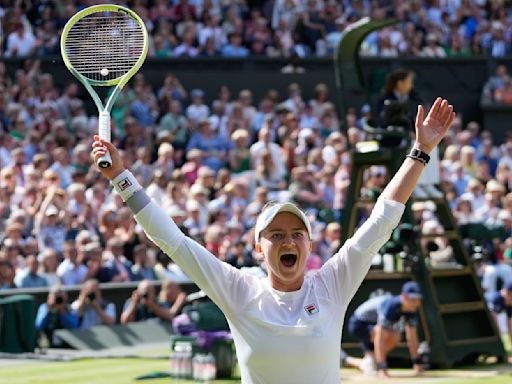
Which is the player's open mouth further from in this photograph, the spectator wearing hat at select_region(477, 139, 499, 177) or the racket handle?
the spectator wearing hat at select_region(477, 139, 499, 177)

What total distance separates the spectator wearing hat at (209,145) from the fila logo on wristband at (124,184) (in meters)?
15.9

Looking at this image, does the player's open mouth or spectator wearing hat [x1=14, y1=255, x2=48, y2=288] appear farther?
spectator wearing hat [x1=14, y1=255, x2=48, y2=288]

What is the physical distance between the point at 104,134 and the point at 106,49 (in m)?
1.02

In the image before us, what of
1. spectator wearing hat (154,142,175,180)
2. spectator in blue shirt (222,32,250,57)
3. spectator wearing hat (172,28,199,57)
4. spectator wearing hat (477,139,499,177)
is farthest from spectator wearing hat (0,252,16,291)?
spectator wearing hat (477,139,499,177)

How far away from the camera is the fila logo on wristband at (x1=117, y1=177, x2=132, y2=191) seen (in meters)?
4.77

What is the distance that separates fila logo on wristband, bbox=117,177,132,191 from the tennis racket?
446mm

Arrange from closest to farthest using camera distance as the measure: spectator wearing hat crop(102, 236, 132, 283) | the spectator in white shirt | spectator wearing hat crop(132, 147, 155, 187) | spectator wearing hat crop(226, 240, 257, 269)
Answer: spectator wearing hat crop(226, 240, 257, 269), spectator wearing hat crop(102, 236, 132, 283), spectator wearing hat crop(132, 147, 155, 187), the spectator in white shirt

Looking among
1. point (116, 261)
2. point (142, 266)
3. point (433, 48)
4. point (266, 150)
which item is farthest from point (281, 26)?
point (116, 261)

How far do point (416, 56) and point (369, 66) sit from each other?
3.29 ft

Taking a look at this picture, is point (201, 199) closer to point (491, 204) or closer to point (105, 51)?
point (491, 204)

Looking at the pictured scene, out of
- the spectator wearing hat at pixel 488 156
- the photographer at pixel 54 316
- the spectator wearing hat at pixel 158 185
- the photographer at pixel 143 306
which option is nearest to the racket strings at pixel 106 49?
the photographer at pixel 54 316

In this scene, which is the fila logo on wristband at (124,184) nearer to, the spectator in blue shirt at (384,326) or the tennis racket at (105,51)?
the tennis racket at (105,51)

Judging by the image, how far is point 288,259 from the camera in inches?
191

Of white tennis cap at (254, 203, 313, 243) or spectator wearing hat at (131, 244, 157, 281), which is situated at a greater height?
white tennis cap at (254, 203, 313, 243)
